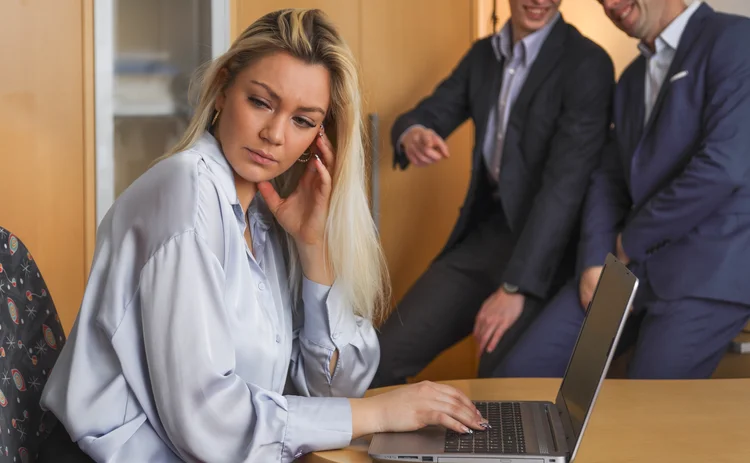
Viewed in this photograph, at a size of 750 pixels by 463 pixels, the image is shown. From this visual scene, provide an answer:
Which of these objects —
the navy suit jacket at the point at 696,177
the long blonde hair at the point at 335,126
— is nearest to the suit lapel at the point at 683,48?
the navy suit jacket at the point at 696,177

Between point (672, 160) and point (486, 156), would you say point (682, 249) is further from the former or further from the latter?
point (486, 156)

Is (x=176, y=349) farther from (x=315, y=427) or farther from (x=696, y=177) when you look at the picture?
(x=696, y=177)

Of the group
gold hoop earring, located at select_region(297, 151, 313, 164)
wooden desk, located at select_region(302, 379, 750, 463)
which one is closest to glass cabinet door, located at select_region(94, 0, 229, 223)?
gold hoop earring, located at select_region(297, 151, 313, 164)

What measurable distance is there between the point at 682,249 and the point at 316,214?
1031 millimetres

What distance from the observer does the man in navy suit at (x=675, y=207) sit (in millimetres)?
2088

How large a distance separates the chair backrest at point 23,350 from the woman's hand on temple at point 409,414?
0.47m

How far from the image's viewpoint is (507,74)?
2.63 meters

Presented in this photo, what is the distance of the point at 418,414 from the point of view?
1262 millimetres

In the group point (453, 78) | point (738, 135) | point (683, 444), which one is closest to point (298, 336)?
point (683, 444)

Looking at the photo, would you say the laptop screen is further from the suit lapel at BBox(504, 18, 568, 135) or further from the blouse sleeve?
the suit lapel at BBox(504, 18, 568, 135)

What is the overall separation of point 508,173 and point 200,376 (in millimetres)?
1553

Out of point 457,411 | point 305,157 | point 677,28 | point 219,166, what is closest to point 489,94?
point 677,28

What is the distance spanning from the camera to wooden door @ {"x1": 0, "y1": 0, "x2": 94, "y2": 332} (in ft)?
7.92

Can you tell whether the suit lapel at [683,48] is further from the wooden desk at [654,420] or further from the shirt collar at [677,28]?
the wooden desk at [654,420]
